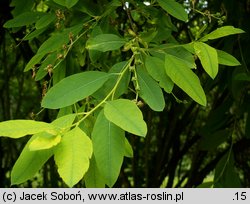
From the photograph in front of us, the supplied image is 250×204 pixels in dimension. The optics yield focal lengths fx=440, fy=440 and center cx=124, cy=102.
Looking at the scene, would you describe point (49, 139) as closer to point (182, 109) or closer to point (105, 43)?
A: point (105, 43)

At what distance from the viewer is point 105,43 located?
745mm

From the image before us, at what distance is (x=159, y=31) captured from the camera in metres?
0.90

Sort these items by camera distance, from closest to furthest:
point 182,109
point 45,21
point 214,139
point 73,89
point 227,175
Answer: point 73,89 → point 45,21 → point 227,175 → point 214,139 → point 182,109

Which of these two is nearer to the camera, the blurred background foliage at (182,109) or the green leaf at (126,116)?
the green leaf at (126,116)

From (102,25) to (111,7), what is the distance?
0.04 metres

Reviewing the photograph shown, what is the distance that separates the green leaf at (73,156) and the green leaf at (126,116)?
0.15ft

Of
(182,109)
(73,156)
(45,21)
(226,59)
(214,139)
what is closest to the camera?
(73,156)

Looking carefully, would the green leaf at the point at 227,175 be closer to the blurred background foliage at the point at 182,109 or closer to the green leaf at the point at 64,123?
the blurred background foliage at the point at 182,109

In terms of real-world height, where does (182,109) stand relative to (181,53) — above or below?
below

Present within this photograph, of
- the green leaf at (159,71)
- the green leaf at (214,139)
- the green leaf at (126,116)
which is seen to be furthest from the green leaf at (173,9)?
the green leaf at (214,139)

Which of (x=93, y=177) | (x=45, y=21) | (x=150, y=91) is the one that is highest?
(x=45, y=21)

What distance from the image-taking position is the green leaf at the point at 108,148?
559 mm

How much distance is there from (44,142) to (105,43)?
26 centimetres

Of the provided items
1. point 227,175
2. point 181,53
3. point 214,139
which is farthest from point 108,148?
point 214,139
